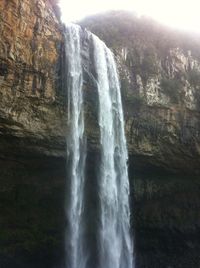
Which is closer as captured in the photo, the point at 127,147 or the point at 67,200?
the point at 67,200

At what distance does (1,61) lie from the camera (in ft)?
41.0

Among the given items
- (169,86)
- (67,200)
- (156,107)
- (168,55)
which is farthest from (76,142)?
(168,55)

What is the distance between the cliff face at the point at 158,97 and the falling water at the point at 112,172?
2.13ft

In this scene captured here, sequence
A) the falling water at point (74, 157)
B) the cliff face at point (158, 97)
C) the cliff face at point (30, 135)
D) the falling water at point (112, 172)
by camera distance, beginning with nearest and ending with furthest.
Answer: the cliff face at point (30, 135)
the falling water at point (74, 157)
the falling water at point (112, 172)
the cliff face at point (158, 97)

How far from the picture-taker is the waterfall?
551 inches

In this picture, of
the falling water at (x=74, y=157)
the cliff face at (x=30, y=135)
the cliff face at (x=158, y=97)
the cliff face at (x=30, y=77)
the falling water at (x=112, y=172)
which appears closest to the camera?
the cliff face at (x=30, y=77)

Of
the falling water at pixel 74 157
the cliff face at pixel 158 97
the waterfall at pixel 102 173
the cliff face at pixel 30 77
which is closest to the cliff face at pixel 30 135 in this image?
the cliff face at pixel 30 77

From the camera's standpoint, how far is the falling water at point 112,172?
1408 centimetres

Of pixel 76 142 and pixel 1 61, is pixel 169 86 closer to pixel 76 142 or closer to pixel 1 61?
pixel 76 142

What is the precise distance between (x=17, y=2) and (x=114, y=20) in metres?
8.04

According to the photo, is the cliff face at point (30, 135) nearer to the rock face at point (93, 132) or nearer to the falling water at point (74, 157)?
the rock face at point (93, 132)

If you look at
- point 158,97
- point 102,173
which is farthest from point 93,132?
point 158,97

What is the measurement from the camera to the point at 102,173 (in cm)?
1487

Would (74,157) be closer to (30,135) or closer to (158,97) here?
(30,135)
